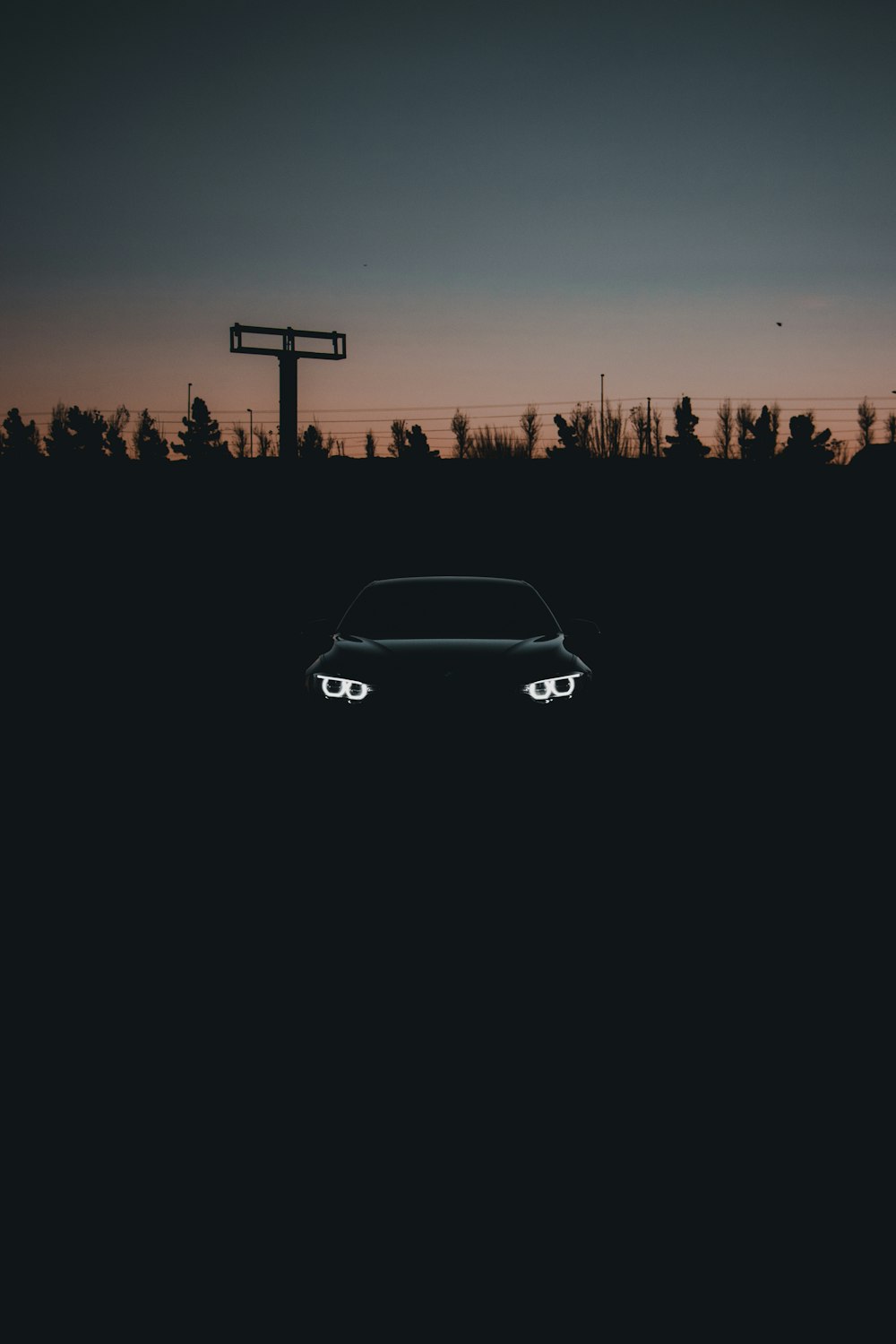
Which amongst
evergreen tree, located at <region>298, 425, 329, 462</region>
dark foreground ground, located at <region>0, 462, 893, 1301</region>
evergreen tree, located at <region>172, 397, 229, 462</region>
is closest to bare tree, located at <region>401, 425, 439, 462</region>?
evergreen tree, located at <region>172, 397, 229, 462</region>

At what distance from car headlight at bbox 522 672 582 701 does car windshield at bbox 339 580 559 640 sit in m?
0.79

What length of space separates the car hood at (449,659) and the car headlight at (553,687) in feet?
0.14

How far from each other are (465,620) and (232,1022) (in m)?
5.76

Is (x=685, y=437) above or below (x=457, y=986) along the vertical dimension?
above

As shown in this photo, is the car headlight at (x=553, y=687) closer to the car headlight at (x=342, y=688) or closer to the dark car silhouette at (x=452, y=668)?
the dark car silhouette at (x=452, y=668)

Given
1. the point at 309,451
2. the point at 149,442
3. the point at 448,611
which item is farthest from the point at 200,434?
the point at 448,611

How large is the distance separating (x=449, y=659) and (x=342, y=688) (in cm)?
78

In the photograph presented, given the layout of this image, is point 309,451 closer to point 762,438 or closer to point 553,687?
point 553,687

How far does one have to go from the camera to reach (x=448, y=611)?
1023 centimetres

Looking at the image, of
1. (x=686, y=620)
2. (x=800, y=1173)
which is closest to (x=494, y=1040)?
(x=800, y=1173)

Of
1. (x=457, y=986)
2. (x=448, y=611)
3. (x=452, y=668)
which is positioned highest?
(x=448, y=611)

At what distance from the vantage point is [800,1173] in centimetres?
333

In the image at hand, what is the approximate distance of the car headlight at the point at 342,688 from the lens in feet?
27.2

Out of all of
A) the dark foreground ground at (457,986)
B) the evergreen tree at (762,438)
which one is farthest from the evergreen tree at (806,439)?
the dark foreground ground at (457,986)
